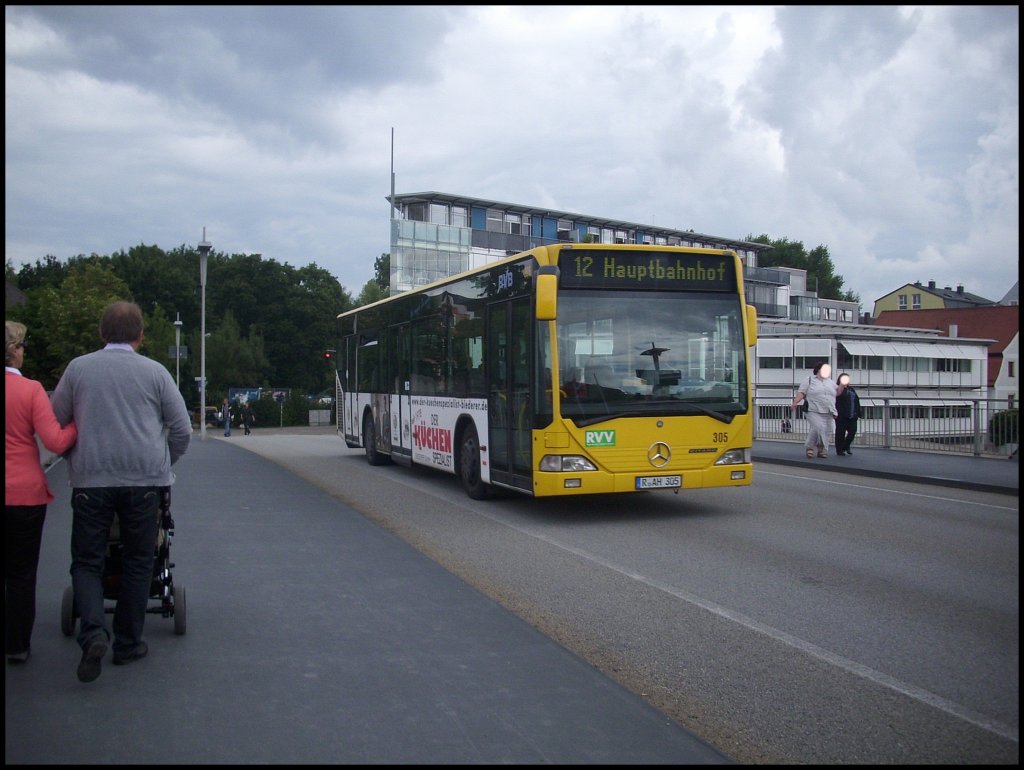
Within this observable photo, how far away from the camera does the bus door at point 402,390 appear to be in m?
16.3

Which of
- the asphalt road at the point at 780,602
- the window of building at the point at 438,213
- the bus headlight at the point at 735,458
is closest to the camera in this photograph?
the asphalt road at the point at 780,602

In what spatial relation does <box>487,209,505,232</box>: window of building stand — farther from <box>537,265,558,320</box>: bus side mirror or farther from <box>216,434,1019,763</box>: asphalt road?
<box>537,265,558,320</box>: bus side mirror

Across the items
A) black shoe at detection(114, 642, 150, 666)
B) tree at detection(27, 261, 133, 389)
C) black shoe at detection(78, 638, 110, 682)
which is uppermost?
tree at detection(27, 261, 133, 389)

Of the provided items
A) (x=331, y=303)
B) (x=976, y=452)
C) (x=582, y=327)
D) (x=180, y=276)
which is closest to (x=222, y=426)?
(x=180, y=276)

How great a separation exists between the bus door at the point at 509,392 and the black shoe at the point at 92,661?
6.67 m

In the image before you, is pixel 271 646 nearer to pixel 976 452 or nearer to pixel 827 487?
pixel 827 487

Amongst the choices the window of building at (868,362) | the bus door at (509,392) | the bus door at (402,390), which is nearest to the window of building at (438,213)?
the window of building at (868,362)

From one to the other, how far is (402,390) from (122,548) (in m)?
11.6

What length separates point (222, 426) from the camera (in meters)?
55.1

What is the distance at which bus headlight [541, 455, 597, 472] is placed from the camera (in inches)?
418

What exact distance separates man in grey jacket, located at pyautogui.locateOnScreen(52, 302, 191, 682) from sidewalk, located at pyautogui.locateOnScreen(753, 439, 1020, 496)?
477 inches

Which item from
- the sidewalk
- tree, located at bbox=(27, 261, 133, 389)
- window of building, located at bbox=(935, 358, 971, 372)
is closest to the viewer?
the sidewalk

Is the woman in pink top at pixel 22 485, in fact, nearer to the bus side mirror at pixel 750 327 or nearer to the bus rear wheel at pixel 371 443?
the bus side mirror at pixel 750 327

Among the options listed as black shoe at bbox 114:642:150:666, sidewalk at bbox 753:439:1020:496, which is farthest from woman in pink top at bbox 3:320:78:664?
sidewalk at bbox 753:439:1020:496
